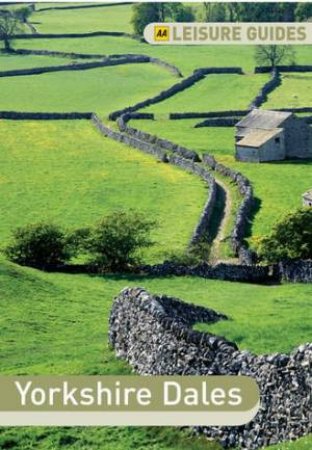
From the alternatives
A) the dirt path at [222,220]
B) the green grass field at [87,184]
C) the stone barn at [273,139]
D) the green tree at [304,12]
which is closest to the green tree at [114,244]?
the green grass field at [87,184]

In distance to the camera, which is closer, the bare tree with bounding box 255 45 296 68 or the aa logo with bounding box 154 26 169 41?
the aa logo with bounding box 154 26 169 41

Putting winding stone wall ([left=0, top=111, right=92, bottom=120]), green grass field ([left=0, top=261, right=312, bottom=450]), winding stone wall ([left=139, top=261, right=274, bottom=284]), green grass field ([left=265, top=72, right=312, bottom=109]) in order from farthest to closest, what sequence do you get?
green grass field ([left=265, top=72, right=312, bottom=109]) → winding stone wall ([left=0, top=111, right=92, bottom=120]) → winding stone wall ([left=139, top=261, right=274, bottom=284]) → green grass field ([left=0, top=261, right=312, bottom=450])

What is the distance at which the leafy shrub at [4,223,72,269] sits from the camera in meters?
63.7

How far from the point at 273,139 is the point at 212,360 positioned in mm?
79171

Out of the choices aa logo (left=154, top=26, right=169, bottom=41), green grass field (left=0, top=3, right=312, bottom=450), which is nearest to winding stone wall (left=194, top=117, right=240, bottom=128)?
green grass field (left=0, top=3, right=312, bottom=450)

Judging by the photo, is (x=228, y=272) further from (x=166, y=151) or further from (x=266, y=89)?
(x=266, y=89)

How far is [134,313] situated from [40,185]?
201 ft

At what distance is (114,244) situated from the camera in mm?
63250

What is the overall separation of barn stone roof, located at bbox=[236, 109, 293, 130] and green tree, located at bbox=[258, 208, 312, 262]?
45333 mm

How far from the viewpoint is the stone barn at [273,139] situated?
105438 millimetres

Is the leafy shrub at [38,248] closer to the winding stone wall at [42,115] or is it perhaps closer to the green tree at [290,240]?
the green tree at [290,240]

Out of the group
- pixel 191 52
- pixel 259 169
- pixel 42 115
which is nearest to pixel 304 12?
pixel 191 52

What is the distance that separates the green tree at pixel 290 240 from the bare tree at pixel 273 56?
10763cm

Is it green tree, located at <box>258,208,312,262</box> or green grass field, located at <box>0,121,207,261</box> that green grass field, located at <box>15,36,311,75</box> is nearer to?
green grass field, located at <box>0,121,207,261</box>
